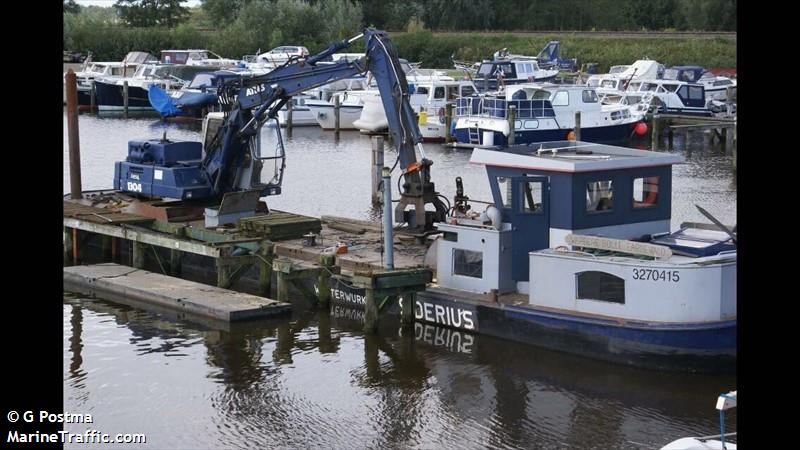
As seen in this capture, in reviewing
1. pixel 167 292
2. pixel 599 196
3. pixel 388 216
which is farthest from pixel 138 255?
pixel 599 196

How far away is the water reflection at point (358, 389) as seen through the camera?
18719 mm

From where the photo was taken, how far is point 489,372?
21.5m

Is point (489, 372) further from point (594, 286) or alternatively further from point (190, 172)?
point (190, 172)

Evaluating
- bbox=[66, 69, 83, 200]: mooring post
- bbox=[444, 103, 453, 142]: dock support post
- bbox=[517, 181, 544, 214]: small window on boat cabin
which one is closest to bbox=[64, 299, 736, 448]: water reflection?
bbox=[517, 181, 544, 214]: small window on boat cabin

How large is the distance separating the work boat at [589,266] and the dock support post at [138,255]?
7204 millimetres

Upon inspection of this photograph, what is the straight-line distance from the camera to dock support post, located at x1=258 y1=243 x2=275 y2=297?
25.6 m

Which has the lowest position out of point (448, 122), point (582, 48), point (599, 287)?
point (599, 287)

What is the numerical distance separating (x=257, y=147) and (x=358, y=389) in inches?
416

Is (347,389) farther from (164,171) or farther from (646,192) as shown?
(164,171)

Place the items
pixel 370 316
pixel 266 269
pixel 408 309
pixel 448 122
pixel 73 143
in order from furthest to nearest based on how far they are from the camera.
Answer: pixel 448 122 → pixel 73 143 → pixel 266 269 → pixel 408 309 → pixel 370 316

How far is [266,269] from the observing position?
25859 millimetres

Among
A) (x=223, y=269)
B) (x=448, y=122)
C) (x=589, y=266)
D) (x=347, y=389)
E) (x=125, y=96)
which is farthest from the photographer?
(x=125, y=96)

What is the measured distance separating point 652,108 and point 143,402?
39.8 m

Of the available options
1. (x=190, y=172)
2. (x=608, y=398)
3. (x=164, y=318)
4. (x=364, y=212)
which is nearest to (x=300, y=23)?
(x=364, y=212)
